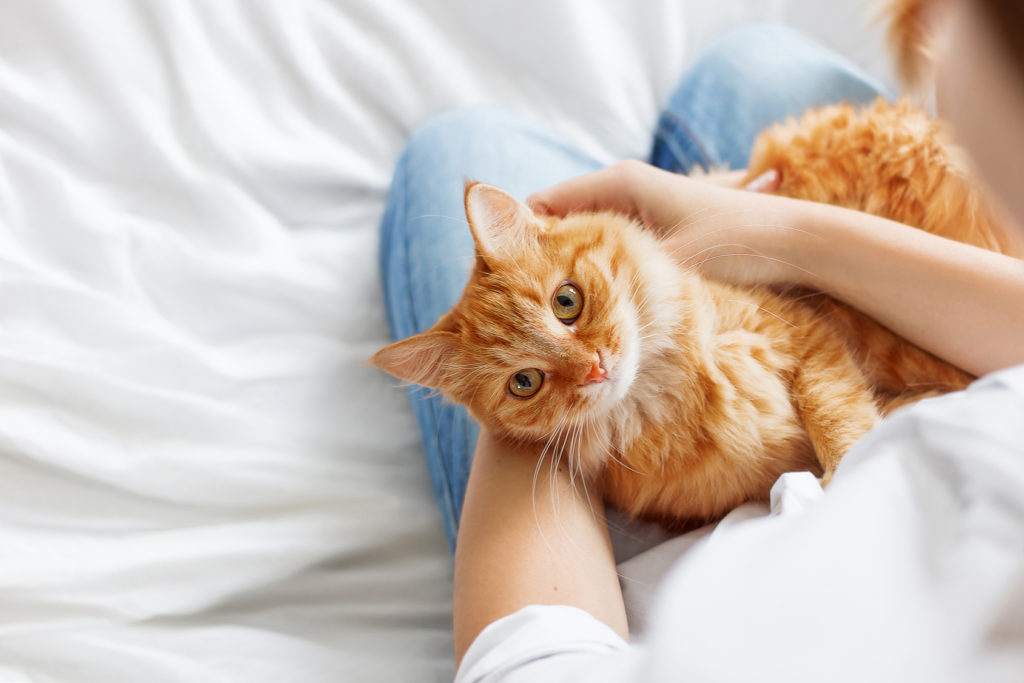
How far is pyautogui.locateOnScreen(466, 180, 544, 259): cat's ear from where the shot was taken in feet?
3.45

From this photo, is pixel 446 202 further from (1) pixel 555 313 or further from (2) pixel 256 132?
(2) pixel 256 132

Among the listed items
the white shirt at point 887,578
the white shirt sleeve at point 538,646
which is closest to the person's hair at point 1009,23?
the white shirt at point 887,578

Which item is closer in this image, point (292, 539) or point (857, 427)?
point (857, 427)

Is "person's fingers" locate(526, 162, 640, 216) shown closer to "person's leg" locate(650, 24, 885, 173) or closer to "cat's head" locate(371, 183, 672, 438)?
"cat's head" locate(371, 183, 672, 438)

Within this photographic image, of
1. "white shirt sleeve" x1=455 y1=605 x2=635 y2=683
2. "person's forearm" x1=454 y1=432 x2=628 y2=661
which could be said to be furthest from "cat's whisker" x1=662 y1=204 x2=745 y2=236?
"white shirt sleeve" x1=455 y1=605 x2=635 y2=683

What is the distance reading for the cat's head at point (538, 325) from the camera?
3.46 ft

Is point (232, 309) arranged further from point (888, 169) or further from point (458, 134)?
point (888, 169)

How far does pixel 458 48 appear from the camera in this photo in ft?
6.49

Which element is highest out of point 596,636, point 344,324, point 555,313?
point 555,313

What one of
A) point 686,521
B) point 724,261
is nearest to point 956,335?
point 724,261

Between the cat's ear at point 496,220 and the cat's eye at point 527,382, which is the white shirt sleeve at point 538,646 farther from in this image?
the cat's ear at point 496,220

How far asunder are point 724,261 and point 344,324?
38.0 inches

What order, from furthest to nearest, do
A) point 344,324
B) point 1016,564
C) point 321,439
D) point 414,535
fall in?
point 344,324 < point 321,439 < point 414,535 < point 1016,564

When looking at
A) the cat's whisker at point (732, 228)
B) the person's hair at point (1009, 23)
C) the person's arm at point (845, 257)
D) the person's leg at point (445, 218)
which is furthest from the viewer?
the person's leg at point (445, 218)
